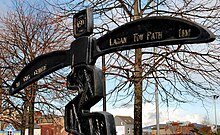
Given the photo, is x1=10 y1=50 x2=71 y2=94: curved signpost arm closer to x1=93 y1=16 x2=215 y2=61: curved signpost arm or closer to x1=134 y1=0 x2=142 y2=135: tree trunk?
x1=93 y1=16 x2=215 y2=61: curved signpost arm

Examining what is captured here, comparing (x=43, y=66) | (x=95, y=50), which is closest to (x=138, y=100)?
(x=43, y=66)

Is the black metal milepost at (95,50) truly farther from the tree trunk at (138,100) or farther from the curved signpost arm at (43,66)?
the tree trunk at (138,100)

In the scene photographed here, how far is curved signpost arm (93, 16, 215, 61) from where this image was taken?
3020mm

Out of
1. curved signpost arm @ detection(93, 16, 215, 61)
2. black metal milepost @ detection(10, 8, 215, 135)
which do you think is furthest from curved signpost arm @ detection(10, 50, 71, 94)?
curved signpost arm @ detection(93, 16, 215, 61)

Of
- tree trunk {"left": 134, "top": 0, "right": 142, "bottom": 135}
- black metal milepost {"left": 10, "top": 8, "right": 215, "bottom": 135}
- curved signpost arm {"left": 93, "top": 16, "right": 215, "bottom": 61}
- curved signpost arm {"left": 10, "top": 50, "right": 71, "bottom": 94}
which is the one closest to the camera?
curved signpost arm {"left": 93, "top": 16, "right": 215, "bottom": 61}

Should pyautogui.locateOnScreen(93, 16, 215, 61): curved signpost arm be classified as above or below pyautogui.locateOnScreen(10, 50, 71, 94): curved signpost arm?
above

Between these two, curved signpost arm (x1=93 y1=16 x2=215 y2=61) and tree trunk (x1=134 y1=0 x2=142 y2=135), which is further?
tree trunk (x1=134 y1=0 x2=142 y2=135)

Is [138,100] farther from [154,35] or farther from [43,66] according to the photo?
[154,35]

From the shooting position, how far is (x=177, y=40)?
309 centimetres

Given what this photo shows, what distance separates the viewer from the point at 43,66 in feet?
14.0

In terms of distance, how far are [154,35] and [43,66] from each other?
5.20 ft

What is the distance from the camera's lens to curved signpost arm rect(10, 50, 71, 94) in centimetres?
405

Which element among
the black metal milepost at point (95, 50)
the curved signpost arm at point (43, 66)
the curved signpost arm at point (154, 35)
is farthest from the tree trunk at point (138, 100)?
the curved signpost arm at point (154, 35)

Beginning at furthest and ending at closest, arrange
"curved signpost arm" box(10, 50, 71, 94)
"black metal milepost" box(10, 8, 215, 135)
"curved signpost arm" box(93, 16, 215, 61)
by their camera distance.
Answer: "curved signpost arm" box(10, 50, 71, 94) → "black metal milepost" box(10, 8, 215, 135) → "curved signpost arm" box(93, 16, 215, 61)
